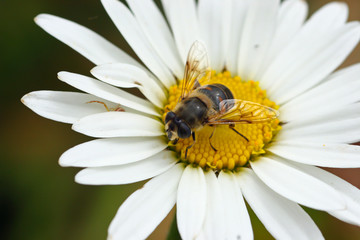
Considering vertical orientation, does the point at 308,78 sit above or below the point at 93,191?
above

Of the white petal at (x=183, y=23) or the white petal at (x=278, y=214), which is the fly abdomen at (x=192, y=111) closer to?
the white petal at (x=278, y=214)

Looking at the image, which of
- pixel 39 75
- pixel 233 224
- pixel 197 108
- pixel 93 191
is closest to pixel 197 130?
pixel 197 108

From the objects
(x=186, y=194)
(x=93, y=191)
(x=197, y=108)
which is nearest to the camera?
(x=186, y=194)

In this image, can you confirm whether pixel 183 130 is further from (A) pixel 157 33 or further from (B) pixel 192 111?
(A) pixel 157 33

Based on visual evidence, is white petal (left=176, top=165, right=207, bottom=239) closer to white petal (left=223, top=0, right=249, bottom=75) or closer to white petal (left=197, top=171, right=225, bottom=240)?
white petal (left=197, top=171, right=225, bottom=240)

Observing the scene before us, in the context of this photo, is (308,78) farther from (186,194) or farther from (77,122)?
(77,122)

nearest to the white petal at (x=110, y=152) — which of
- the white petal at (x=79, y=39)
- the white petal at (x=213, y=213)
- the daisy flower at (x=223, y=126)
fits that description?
the daisy flower at (x=223, y=126)

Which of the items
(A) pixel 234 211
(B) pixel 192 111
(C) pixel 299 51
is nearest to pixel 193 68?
(B) pixel 192 111
